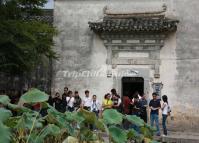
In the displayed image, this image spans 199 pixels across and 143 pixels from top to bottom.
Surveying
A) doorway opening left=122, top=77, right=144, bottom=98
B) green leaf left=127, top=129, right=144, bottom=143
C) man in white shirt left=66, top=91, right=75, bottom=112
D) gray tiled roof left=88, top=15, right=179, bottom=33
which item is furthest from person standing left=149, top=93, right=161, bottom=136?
green leaf left=127, top=129, right=144, bottom=143

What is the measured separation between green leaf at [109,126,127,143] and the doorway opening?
15871 millimetres

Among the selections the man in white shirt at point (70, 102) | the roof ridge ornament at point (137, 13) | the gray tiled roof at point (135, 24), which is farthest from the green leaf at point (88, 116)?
the roof ridge ornament at point (137, 13)

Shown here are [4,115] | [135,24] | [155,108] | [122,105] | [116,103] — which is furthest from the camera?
[135,24]

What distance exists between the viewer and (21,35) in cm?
1585

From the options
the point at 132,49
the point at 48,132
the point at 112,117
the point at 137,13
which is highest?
the point at 137,13

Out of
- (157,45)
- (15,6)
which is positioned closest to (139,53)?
(157,45)

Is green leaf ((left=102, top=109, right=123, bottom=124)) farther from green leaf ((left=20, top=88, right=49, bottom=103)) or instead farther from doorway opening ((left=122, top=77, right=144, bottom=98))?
doorway opening ((left=122, top=77, right=144, bottom=98))

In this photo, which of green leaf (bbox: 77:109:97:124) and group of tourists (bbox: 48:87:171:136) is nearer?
green leaf (bbox: 77:109:97:124)

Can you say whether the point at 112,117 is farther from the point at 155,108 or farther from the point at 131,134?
the point at 155,108

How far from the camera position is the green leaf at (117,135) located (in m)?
5.07

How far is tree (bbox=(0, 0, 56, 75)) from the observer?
15664 millimetres

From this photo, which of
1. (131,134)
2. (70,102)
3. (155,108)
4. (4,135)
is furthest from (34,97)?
(70,102)

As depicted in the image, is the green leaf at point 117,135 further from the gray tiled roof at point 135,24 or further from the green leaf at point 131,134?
the gray tiled roof at point 135,24

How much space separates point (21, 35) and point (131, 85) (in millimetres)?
7279
